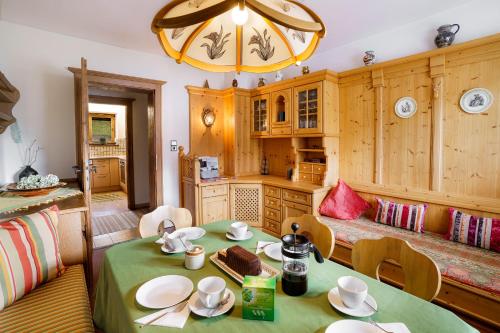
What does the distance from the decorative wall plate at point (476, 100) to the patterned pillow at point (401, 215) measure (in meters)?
0.93

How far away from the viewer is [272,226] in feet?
10.9

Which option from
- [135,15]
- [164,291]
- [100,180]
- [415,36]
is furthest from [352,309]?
[100,180]

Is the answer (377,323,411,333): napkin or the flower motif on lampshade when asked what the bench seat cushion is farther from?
the flower motif on lampshade

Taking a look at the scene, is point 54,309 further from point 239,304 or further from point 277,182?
point 277,182

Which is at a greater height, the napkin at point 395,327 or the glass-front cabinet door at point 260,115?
the glass-front cabinet door at point 260,115

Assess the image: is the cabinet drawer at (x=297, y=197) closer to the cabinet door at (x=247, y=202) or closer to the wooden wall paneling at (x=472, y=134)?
the cabinet door at (x=247, y=202)

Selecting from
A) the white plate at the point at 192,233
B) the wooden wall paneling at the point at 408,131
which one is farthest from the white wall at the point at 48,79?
the wooden wall paneling at the point at 408,131

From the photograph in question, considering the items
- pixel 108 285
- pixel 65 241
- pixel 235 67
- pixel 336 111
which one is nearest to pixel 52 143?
pixel 65 241

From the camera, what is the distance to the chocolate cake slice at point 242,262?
1.13m

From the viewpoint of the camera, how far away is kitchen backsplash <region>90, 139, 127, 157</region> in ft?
23.9

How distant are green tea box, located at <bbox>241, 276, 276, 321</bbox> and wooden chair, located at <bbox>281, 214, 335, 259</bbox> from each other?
2.49ft

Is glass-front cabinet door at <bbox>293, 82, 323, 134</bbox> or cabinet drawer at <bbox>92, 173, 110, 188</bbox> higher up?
glass-front cabinet door at <bbox>293, 82, 323, 134</bbox>

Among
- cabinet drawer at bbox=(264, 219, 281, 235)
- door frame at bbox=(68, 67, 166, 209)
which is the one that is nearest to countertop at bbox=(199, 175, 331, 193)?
cabinet drawer at bbox=(264, 219, 281, 235)

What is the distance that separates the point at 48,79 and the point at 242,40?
8.67ft
